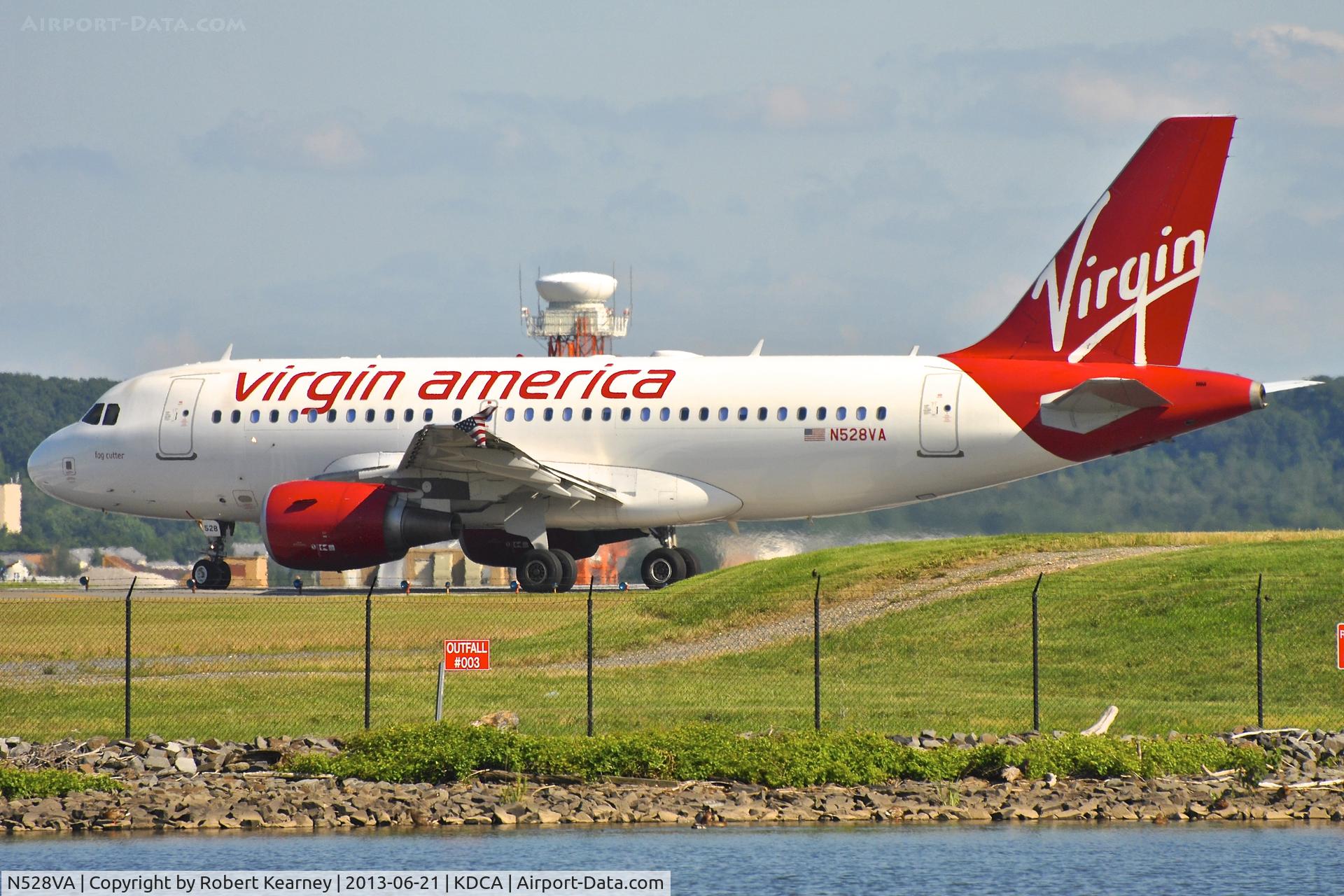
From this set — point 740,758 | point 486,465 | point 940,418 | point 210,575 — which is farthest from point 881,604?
point 210,575

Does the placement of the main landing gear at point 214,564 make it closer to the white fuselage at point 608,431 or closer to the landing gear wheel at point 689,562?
the white fuselage at point 608,431

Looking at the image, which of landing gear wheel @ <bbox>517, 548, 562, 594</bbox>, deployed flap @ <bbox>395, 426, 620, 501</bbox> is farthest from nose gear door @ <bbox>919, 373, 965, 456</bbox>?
landing gear wheel @ <bbox>517, 548, 562, 594</bbox>

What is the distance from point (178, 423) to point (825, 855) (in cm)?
2457

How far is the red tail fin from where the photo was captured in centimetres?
3206

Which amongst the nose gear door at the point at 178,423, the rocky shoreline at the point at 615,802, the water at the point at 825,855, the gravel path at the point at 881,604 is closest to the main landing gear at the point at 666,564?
the gravel path at the point at 881,604

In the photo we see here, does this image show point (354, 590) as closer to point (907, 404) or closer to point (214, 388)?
point (214, 388)

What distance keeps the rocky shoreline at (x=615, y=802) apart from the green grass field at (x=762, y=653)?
262cm

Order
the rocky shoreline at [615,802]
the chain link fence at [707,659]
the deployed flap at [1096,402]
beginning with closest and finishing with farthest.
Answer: the rocky shoreline at [615,802], the chain link fence at [707,659], the deployed flap at [1096,402]

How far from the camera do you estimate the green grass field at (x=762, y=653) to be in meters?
22.0

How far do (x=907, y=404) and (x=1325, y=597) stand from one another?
769 centimetres

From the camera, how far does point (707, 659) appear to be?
27.2m

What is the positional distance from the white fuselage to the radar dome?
2681 cm

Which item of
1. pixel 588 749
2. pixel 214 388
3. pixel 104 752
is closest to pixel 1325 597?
pixel 588 749

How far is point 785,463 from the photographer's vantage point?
111ft
